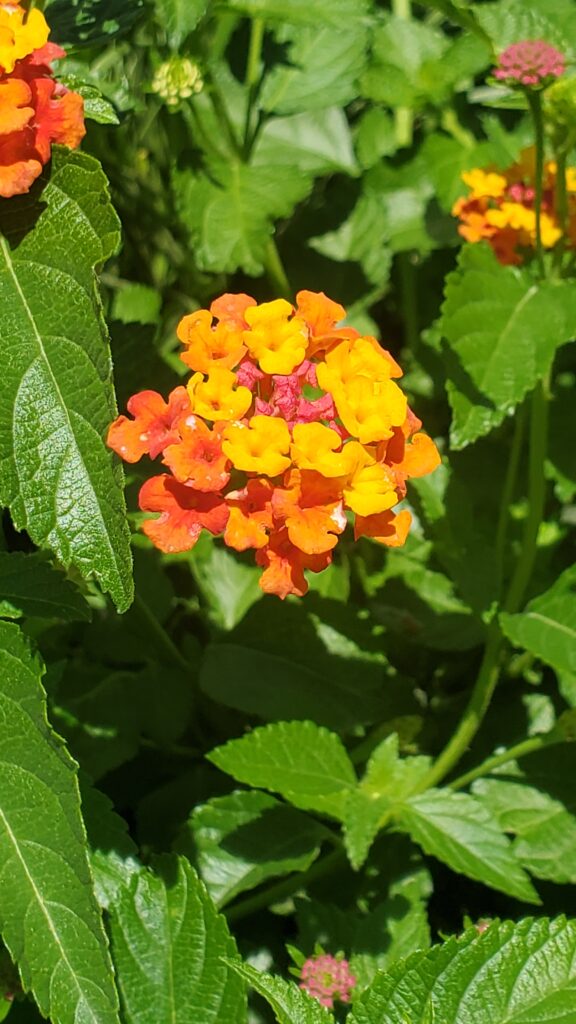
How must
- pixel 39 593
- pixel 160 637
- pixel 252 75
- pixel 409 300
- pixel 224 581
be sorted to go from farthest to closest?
pixel 409 300, pixel 252 75, pixel 224 581, pixel 160 637, pixel 39 593

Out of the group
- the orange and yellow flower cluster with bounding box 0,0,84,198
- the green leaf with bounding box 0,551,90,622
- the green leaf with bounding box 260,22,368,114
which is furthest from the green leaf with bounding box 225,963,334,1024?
the green leaf with bounding box 260,22,368,114

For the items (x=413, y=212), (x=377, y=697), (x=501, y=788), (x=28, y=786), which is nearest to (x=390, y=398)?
(x=28, y=786)

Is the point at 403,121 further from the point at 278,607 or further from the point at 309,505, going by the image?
the point at 309,505

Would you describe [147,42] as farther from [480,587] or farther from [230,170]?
[480,587]

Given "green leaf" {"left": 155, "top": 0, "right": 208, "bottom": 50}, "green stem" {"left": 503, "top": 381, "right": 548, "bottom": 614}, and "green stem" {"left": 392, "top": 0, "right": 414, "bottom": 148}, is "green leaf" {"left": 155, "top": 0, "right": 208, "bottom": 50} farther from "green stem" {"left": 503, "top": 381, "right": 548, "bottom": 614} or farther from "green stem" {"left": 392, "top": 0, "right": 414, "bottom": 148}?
"green stem" {"left": 392, "top": 0, "right": 414, "bottom": 148}

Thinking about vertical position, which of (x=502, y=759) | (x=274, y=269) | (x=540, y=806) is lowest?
(x=540, y=806)

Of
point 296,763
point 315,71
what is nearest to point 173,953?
point 296,763

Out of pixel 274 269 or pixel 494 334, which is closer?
pixel 494 334

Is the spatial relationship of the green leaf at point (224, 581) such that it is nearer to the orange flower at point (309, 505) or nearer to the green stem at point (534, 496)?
the green stem at point (534, 496)
